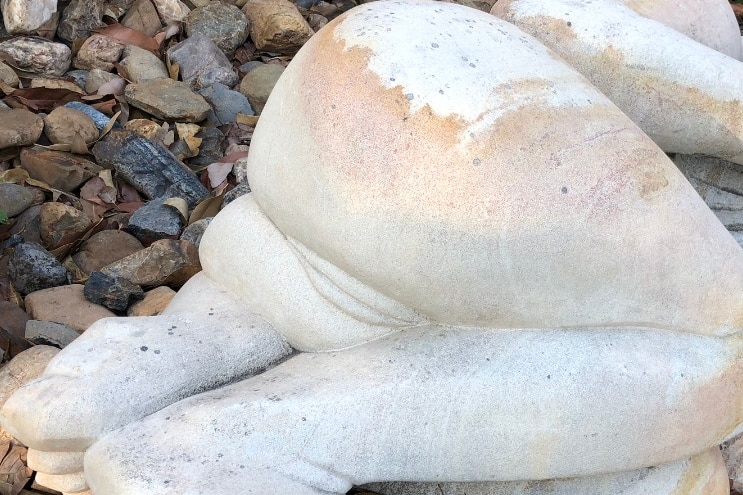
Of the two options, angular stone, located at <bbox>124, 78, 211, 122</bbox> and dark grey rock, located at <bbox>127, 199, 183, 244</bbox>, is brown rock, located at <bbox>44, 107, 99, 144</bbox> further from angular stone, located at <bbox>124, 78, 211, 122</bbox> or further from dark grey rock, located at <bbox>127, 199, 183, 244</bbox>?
dark grey rock, located at <bbox>127, 199, 183, 244</bbox>

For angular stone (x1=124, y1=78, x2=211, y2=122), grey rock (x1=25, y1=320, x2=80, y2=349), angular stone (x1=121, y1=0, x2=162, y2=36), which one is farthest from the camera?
angular stone (x1=121, y1=0, x2=162, y2=36)

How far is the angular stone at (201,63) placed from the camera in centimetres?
301

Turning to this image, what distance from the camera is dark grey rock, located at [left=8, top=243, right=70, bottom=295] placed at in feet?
7.09

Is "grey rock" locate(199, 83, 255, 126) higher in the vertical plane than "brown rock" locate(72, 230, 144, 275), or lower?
higher

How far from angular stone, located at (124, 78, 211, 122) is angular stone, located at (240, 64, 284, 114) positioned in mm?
213

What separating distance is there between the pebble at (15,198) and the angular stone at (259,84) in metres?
0.87

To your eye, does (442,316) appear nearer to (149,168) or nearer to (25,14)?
(149,168)

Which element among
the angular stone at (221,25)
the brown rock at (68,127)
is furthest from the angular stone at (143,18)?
the brown rock at (68,127)

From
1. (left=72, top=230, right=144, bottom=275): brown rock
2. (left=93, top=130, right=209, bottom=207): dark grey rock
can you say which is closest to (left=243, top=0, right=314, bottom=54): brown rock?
(left=93, top=130, right=209, bottom=207): dark grey rock

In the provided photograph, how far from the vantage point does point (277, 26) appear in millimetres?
3166

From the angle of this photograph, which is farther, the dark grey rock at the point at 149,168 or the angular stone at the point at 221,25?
the angular stone at the point at 221,25

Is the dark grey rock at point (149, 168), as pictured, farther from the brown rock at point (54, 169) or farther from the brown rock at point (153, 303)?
the brown rock at point (153, 303)

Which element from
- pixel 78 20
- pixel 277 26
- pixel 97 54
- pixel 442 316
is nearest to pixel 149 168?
pixel 97 54

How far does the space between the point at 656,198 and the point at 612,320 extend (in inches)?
7.7
